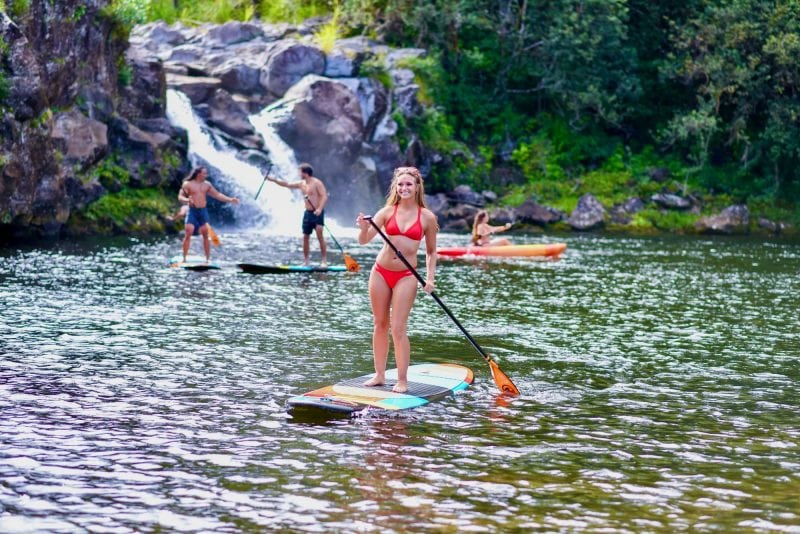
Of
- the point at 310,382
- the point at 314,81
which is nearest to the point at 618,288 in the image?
the point at 310,382

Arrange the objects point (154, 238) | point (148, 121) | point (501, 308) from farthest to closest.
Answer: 1. point (148, 121)
2. point (154, 238)
3. point (501, 308)

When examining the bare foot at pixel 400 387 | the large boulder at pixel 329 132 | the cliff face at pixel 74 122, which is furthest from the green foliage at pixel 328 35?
the bare foot at pixel 400 387

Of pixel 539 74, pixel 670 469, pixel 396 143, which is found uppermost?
pixel 539 74

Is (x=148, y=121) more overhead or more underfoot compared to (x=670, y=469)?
more overhead

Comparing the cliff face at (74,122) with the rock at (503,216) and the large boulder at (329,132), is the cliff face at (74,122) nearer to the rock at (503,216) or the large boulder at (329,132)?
the large boulder at (329,132)

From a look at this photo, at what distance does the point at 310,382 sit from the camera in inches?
445

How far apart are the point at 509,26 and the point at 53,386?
4005 cm

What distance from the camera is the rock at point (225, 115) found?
40000 mm

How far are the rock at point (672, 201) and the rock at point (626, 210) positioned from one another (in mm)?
741

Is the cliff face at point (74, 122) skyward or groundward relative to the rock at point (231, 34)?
groundward

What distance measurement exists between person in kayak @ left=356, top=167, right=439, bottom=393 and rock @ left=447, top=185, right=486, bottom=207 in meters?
33.9

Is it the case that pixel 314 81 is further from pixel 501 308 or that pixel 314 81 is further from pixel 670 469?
pixel 670 469

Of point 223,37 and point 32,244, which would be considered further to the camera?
point 223,37

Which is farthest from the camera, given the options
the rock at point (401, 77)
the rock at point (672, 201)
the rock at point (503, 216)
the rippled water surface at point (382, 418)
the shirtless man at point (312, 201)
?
the rock at point (672, 201)
